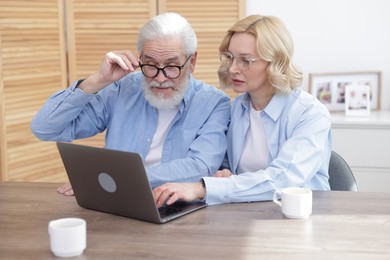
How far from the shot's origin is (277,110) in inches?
81.9

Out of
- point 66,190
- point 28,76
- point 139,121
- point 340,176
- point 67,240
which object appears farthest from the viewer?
point 28,76

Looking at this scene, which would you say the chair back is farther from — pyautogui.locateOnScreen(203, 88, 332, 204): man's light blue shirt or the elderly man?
the elderly man

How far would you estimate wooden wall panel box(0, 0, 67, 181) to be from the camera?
344cm

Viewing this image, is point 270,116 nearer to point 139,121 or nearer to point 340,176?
point 340,176

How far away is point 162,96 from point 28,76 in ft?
5.39

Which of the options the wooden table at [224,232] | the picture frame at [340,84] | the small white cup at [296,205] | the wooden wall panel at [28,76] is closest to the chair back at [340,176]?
the wooden table at [224,232]

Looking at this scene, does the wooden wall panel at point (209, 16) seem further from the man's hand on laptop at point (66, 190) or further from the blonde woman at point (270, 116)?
the man's hand on laptop at point (66, 190)

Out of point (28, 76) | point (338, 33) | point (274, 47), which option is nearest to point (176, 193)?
point (274, 47)

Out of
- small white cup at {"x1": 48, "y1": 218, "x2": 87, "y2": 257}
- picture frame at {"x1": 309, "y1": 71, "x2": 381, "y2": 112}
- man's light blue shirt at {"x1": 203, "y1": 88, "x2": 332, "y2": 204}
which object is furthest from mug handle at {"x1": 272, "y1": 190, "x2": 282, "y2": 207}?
picture frame at {"x1": 309, "y1": 71, "x2": 381, "y2": 112}

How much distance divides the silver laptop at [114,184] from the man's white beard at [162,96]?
53 centimetres

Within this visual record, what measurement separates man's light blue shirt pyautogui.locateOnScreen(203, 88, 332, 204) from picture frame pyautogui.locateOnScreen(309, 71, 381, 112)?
164cm

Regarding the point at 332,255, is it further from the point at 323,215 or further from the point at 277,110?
the point at 277,110

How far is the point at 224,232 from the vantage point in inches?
61.1

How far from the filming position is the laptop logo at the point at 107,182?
1.64 m
